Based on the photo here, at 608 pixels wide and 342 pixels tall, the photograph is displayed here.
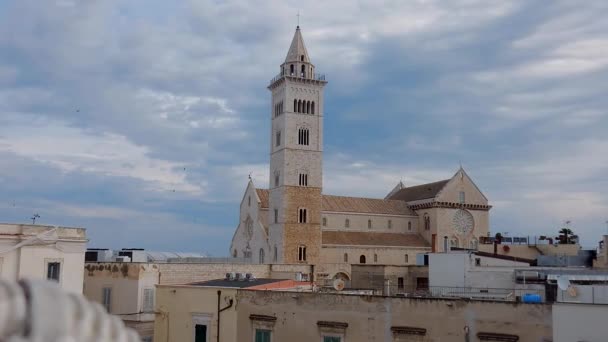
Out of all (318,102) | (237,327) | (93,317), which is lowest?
(237,327)

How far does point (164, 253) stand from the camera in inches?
2190

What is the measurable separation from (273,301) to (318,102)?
57.7 m

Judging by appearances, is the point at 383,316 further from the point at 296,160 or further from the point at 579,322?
the point at 296,160

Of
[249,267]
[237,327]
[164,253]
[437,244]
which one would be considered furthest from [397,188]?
[237,327]

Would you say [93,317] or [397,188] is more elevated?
[397,188]

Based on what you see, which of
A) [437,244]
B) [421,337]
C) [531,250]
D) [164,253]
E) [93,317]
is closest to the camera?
[93,317]

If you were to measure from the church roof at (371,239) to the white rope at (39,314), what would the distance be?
2931 inches

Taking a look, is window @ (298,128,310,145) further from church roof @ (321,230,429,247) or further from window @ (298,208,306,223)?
church roof @ (321,230,429,247)

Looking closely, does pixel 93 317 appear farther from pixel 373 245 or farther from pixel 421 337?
pixel 373 245

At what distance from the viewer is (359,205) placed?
84.9 meters

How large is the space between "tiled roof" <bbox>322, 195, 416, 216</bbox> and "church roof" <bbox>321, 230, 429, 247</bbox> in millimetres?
3016

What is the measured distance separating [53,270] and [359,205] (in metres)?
62.6

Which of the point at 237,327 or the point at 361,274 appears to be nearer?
the point at 237,327

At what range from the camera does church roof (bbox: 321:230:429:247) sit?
7896 centimetres
